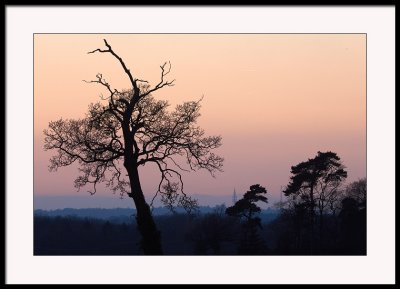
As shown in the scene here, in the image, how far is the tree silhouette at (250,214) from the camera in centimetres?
2398

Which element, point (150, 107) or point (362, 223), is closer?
point (150, 107)

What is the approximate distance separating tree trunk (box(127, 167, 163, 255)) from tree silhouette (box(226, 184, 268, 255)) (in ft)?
9.00

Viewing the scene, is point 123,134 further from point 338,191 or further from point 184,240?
point 338,191

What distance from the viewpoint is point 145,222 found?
2262 cm

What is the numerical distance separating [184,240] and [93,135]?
4459 millimetres

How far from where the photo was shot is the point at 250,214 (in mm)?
24281

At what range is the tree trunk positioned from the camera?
22.6m

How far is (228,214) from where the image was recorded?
2412 cm

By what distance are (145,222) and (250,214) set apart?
371cm

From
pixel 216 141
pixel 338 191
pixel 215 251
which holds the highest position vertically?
pixel 216 141

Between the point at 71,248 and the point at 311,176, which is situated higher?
the point at 311,176

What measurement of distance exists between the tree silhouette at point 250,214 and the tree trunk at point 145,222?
9.00 ft

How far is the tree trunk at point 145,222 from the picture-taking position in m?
22.6

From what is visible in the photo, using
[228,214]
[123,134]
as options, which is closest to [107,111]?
[123,134]
